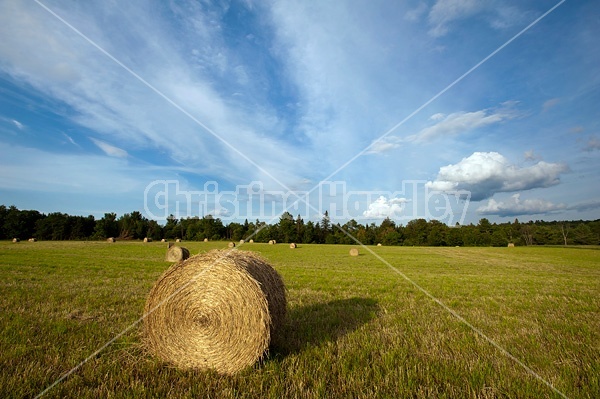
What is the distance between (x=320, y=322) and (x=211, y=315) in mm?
2516

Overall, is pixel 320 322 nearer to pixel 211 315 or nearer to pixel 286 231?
pixel 211 315

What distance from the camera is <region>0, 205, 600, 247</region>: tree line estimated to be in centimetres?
7488

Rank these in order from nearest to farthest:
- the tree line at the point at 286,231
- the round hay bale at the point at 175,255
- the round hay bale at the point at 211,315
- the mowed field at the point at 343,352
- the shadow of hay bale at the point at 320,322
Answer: the mowed field at the point at 343,352 → the round hay bale at the point at 211,315 → the shadow of hay bale at the point at 320,322 → the round hay bale at the point at 175,255 → the tree line at the point at 286,231

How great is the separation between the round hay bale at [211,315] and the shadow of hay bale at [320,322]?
0.36 metres

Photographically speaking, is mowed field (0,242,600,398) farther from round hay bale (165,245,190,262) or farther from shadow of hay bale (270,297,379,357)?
round hay bale (165,245,190,262)

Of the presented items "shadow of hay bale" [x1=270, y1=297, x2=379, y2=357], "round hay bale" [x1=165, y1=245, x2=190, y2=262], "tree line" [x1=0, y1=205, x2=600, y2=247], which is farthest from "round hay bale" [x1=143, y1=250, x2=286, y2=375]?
"tree line" [x1=0, y1=205, x2=600, y2=247]

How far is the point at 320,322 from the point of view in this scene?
6309 mm

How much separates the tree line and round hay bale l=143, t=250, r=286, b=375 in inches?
2695

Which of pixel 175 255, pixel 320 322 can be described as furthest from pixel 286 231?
pixel 320 322

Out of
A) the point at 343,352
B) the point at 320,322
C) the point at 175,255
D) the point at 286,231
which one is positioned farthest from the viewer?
the point at 286,231

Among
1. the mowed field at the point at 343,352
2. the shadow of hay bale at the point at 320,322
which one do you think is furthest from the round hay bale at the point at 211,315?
the shadow of hay bale at the point at 320,322

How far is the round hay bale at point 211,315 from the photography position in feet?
14.4

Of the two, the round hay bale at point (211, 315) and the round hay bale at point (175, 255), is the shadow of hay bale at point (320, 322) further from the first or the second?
the round hay bale at point (175, 255)

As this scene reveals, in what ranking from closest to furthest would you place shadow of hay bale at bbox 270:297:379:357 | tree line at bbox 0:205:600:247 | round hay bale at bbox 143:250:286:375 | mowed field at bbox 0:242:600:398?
mowed field at bbox 0:242:600:398 → round hay bale at bbox 143:250:286:375 → shadow of hay bale at bbox 270:297:379:357 → tree line at bbox 0:205:600:247
